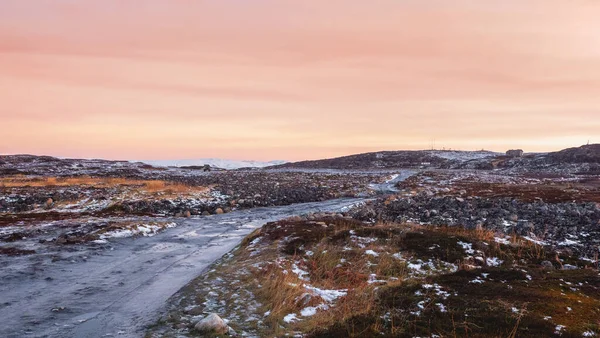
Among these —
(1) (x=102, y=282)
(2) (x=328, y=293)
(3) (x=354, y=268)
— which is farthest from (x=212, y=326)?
(1) (x=102, y=282)

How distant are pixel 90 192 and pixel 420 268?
112 ft

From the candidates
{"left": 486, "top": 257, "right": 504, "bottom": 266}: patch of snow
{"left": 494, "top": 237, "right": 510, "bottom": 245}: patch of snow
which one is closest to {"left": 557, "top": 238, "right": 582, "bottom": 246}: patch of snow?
{"left": 494, "top": 237, "right": 510, "bottom": 245}: patch of snow

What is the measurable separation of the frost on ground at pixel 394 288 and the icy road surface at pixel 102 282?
111 cm

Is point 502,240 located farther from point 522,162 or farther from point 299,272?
point 522,162

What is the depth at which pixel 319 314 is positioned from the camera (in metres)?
8.66

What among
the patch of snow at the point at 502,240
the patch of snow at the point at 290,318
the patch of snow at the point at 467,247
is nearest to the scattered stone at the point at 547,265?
the patch of snow at the point at 502,240

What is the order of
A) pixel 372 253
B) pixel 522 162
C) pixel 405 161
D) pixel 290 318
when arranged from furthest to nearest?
pixel 405 161
pixel 522 162
pixel 372 253
pixel 290 318

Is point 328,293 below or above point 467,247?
below

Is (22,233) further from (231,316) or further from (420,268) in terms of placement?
(420,268)

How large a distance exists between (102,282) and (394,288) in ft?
31.9

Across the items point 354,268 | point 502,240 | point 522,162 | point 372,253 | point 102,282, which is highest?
point 522,162

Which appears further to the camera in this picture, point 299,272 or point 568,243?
point 568,243

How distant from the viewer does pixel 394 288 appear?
10.0 m

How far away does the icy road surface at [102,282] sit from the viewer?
9148 millimetres
